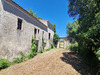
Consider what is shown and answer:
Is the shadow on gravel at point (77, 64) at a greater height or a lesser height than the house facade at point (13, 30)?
lesser

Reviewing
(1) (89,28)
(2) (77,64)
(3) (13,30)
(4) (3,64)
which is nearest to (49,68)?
(2) (77,64)

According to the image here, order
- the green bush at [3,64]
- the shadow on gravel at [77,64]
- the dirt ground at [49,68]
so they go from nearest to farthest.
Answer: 1. the dirt ground at [49,68]
2. the shadow on gravel at [77,64]
3. the green bush at [3,64]

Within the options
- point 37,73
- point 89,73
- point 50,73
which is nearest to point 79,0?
point 89,73

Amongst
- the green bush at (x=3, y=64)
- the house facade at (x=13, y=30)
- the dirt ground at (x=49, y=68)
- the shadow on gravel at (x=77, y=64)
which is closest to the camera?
the dirt ground at (x=49, y=68)

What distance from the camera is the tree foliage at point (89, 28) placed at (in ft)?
14.1

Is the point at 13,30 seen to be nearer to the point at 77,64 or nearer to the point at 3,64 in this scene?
the point at 3,64

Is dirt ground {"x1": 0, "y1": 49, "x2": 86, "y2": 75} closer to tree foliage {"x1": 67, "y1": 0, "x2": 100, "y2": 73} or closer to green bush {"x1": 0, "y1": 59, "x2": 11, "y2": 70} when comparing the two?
green bush {"x1": 0, "y1": 59, "x2": 11, "y2": 70}

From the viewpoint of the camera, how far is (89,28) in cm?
481

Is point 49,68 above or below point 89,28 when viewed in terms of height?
below

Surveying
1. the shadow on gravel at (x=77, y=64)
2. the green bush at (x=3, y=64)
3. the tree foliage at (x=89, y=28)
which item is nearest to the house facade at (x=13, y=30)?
the green bush at (x=3, y=64)

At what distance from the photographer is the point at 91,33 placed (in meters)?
4.46

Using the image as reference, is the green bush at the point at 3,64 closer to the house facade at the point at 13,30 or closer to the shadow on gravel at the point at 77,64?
the house facade at the point at 13,30

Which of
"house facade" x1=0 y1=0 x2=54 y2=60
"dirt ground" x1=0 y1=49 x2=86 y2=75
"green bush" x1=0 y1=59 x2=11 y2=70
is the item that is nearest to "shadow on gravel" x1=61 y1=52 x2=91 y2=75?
"dirt ground" x1=0 y1=49 x2=86 y2=75

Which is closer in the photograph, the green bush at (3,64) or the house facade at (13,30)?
the green bush at (3,64)
